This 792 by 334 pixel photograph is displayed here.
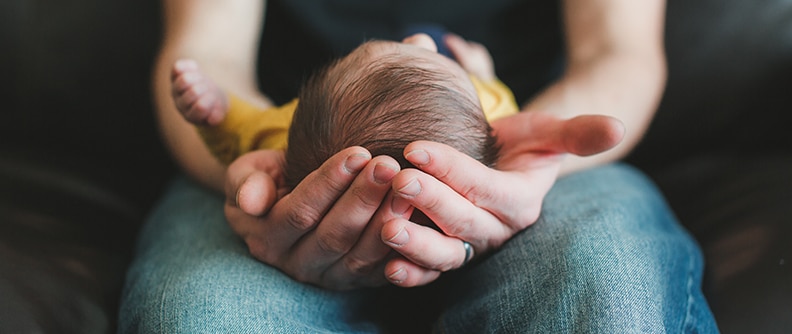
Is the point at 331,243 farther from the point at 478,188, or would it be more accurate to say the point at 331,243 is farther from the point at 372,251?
the point at 478,188

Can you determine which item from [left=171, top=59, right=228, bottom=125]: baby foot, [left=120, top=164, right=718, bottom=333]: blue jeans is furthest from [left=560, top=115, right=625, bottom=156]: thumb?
[left=171, top=59, right=228, bottom=125]: baby foot

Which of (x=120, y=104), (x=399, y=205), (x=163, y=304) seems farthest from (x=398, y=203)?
(x=120, y=104)

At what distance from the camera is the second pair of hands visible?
0.58 meters

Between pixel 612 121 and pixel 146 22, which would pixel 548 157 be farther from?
pixel 146 22

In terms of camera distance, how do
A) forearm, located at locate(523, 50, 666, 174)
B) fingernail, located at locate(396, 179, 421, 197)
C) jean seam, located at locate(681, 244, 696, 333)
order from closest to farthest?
fingernail, located at locate(396, 179, 421, 197), jean seam, located at locate(681, 244, 696, 333), forearm, located at locate(523, 50, 666, 174)

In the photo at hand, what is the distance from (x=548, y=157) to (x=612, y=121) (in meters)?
0.10

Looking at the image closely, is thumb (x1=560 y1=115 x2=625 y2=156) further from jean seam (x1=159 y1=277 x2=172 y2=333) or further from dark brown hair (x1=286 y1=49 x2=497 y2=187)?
jean seam (x1=159 y1=277 x2=172 y2=333)

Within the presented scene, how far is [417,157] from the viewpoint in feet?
1.87

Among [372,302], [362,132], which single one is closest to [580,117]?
[362,132]

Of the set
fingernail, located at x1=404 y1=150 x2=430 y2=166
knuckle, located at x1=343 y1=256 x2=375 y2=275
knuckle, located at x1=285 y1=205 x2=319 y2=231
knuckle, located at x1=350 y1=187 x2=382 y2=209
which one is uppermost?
fingernail, located at x1=404 y1=150 x2=430 y2=166

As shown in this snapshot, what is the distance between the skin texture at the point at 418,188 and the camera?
588 millimetres

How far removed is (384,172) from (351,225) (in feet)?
0.26

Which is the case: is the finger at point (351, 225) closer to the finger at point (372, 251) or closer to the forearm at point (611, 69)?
the finger at point (372, 251)

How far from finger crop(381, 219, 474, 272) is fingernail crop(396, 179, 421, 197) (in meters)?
0.04
